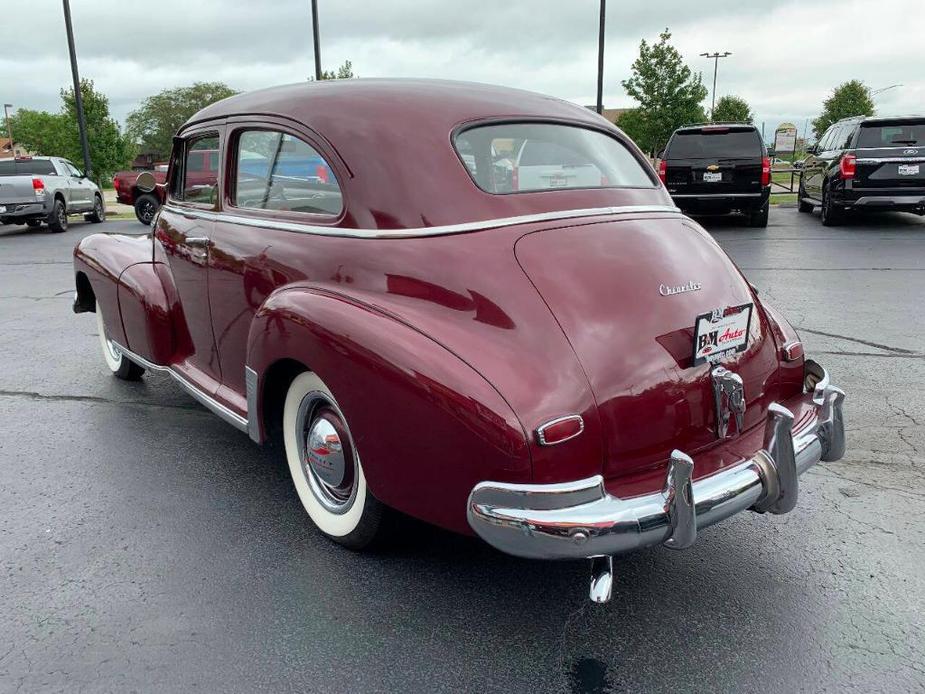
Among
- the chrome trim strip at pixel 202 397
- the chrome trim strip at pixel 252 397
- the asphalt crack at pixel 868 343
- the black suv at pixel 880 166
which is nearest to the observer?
the chrome trim strip at pixel 252 397

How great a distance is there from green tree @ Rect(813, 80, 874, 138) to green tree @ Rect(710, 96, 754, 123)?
547cm

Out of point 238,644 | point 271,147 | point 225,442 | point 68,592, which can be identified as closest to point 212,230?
point 271,147

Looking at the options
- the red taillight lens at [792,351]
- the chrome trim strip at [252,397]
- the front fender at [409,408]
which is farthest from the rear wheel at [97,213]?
the red taillight lens at [792,351]

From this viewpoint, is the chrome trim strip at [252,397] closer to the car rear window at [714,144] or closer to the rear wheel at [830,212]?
the car rear window at [714,144]

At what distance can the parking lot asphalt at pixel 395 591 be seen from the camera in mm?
2344

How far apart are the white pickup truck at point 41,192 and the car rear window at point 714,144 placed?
12.4m

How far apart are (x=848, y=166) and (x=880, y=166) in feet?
1.46

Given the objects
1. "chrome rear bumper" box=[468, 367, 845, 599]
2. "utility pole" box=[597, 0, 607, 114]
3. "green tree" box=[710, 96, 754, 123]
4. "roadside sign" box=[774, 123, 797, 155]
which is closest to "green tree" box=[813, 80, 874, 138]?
"green tree" box=[710, 96, 754, 123]

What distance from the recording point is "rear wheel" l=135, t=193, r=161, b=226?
16766mm

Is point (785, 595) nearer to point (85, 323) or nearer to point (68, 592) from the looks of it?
point (68, 592)

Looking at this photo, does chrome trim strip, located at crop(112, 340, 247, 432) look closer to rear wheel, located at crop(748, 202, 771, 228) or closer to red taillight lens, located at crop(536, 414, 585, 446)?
red taillight lens, located at crop(536, 414, 585, 446)

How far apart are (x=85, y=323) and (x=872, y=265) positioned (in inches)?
345

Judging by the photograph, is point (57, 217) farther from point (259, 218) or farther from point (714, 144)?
point (259, 218)

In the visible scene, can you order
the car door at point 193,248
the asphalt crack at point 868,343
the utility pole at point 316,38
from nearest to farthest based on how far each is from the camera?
the car door at point 193,248
the asphalt crack at point 868,343
the utility pole at point 316,38
